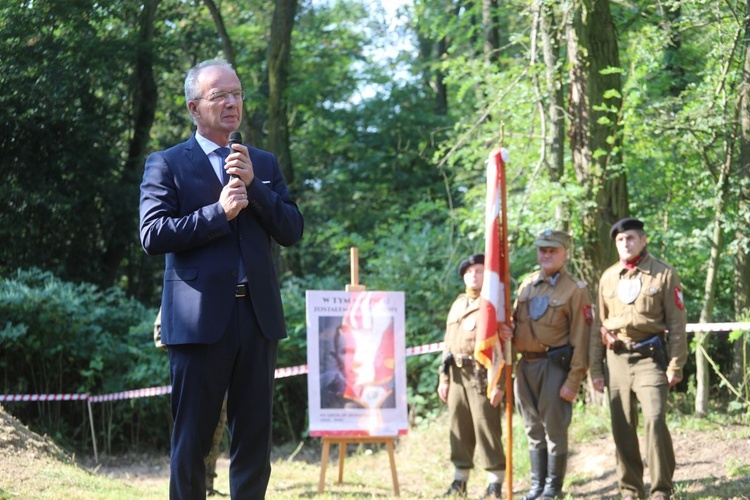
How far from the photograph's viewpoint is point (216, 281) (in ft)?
12.3

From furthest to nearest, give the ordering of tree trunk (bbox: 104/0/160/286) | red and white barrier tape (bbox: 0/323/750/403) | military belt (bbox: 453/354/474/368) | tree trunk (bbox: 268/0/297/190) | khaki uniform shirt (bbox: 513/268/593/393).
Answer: tree trunk (bbox: 268/0/297/190) → tree trunk (bbox: 104/0/160/286) → red and white barrier tape (bbox: 0/323/750/403) → military belt (bbox: 453/354/474/368) → khaki uniform shirt (bbox: 513/268/593/393)

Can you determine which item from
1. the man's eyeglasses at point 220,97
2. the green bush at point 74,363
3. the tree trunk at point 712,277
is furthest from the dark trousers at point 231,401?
the green bush at point 74,363

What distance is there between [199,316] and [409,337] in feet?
26.1

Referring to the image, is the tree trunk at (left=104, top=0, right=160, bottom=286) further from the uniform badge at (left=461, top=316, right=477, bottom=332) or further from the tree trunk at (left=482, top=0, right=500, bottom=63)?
the uniform badge at (left=461, top=316, right=477, bottom=332)

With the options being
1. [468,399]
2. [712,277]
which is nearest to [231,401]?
[468,399]

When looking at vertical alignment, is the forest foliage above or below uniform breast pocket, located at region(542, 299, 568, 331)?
above

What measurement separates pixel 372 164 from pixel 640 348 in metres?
12.4

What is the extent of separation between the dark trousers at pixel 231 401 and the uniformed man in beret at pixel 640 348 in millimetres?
3615

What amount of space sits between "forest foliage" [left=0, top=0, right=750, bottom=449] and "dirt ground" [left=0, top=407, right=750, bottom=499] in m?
1.17

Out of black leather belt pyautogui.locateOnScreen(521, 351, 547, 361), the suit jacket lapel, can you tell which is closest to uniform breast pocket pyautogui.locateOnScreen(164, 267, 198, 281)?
the suit jacket lapel

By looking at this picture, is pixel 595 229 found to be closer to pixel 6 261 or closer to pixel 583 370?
pixel 583 370

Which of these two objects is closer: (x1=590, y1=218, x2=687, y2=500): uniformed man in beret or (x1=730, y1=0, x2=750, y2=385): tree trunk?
(x1=590, y1=218, x2=687, y2=500): uniformed man in beret

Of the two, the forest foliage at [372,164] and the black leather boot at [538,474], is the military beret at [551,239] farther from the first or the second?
the black leather boot at [538,474]

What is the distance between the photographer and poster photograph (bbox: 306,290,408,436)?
336 inches
